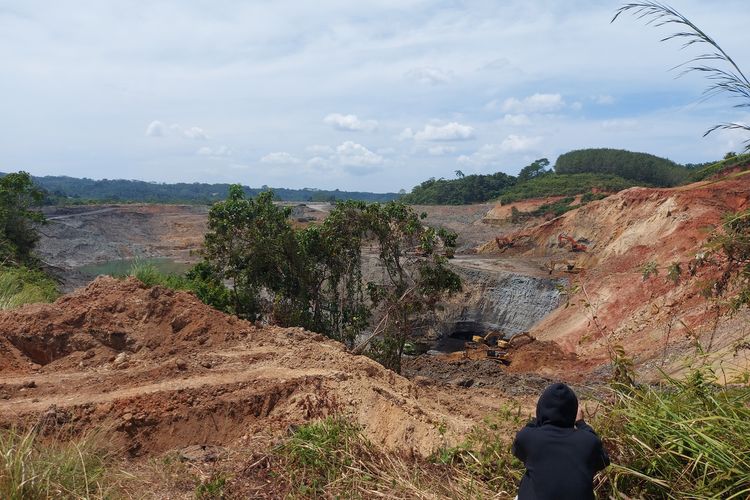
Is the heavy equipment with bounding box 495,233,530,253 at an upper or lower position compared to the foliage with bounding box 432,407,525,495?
lower

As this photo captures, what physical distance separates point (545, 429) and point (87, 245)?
56.6m

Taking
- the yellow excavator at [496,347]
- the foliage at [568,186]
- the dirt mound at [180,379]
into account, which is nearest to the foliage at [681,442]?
the dirt mound at [180,379]

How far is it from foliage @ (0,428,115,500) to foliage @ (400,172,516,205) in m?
68.5

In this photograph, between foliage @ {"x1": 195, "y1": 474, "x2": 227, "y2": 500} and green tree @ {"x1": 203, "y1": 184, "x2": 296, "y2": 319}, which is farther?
green tree @ {"x1": 203, "y1": 184, "x2": 296, "y2": 319}

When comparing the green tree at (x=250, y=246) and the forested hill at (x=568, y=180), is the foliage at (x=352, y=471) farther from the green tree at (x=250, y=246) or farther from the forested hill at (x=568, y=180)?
the forested hill at (x=568, y=180)

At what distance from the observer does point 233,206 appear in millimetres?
13641

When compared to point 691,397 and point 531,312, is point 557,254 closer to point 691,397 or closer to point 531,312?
point 531,312

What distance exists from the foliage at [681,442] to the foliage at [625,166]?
5946 cm

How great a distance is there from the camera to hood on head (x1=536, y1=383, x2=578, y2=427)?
3.72 meters

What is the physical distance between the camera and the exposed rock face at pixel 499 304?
26.3m

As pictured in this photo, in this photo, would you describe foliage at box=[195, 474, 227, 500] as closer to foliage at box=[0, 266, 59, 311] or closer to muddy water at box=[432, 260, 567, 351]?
foliage at box=[0, 266, 59, 311]

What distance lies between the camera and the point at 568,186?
57531 mm

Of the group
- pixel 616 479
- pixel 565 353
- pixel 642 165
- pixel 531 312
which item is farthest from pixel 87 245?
pixel 616 479

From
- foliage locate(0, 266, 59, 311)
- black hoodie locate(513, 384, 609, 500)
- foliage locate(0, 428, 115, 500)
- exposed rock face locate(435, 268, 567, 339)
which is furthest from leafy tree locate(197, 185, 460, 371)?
exposed rock face locate(435, 268, 567, 339)
